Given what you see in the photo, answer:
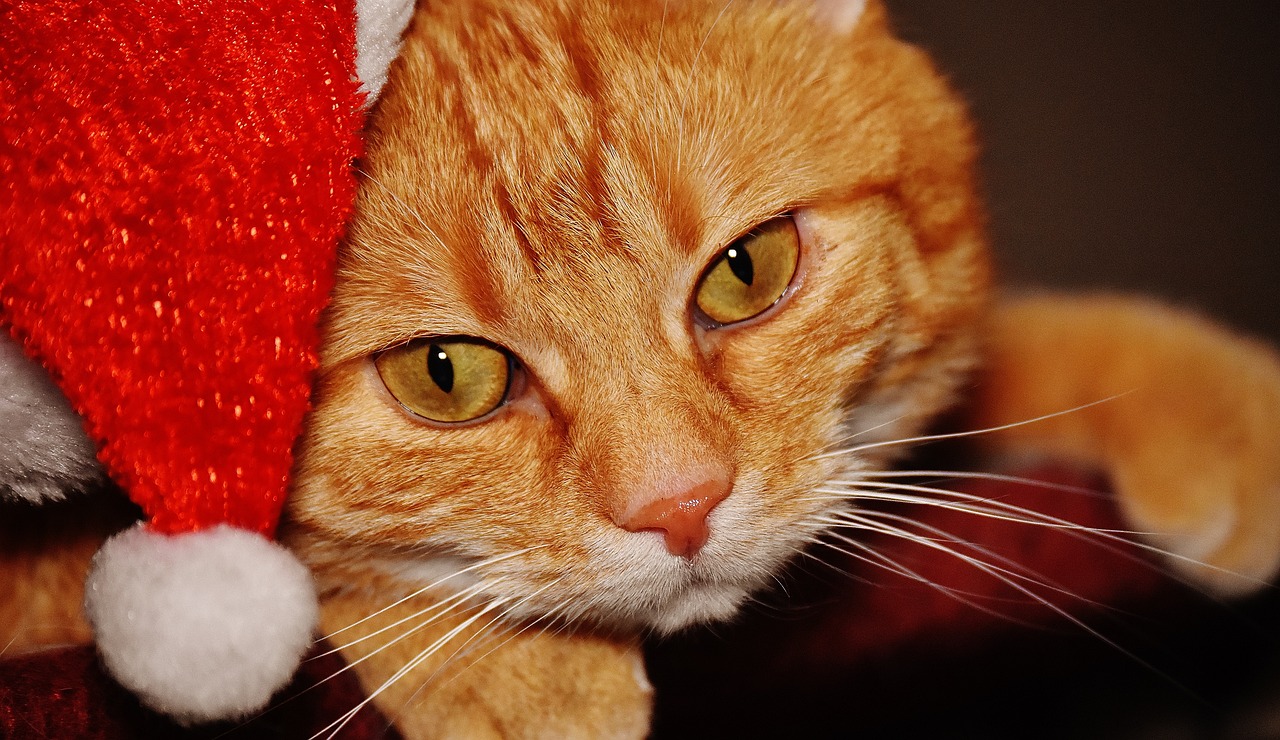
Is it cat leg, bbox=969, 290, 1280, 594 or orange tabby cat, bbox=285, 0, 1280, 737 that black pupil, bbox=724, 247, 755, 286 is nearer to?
orange tabby cat, bbox=285, 0, 1280, 737

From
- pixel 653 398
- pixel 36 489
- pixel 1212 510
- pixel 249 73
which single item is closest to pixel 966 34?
pixel 1212 510

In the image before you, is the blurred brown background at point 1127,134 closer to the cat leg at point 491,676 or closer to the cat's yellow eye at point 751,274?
the cat's yellow eye at point 751,274

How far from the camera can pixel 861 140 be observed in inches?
31.2

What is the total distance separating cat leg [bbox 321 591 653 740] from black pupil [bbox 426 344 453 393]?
19cm

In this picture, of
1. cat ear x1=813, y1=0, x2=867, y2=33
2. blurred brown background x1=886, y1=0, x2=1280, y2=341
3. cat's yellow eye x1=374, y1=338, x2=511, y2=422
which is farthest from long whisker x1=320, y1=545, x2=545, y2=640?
blurred brown background x1=886, y1=0, x2=1280, y2=341

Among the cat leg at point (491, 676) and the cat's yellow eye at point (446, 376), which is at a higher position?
the cat's yellow eye at point (446, 376)

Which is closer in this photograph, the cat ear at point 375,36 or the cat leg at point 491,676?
the cat ear at point 375,36

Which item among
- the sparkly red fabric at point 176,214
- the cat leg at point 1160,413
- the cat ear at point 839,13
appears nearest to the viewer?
the sparkly red fabric at point 176,214

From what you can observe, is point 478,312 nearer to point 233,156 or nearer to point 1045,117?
point 233,156

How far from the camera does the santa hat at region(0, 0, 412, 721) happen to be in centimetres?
47

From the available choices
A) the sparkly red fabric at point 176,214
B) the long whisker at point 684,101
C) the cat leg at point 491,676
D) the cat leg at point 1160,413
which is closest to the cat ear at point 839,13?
the long whisker at point 684,101

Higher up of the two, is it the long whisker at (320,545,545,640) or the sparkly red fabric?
the sparkly red fabric

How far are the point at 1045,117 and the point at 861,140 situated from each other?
123cm

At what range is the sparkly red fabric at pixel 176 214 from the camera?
0.46m
